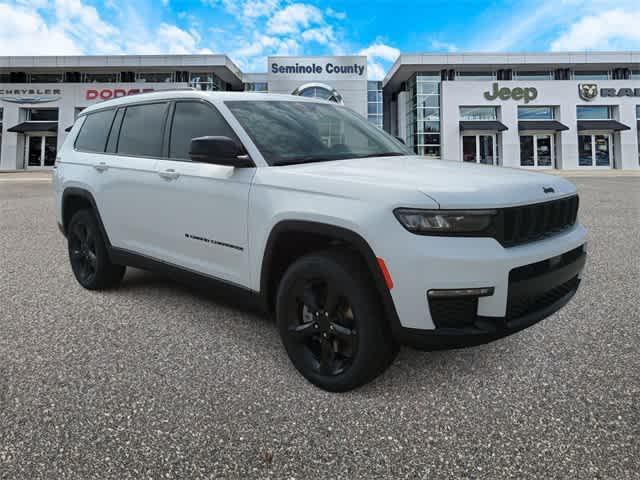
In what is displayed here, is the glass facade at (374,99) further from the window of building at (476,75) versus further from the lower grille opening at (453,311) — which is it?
the lower grille opening at (453,311)

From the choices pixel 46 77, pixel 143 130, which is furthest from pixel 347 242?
pixel 46 77

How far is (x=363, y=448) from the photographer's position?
2.08 m

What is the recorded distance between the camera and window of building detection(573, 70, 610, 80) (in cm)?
4575

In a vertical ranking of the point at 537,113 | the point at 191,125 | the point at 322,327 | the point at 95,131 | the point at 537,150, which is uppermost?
the point at 537,113

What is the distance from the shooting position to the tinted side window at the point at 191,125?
320cm

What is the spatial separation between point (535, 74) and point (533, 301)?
5042 centimetres

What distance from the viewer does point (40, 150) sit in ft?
146

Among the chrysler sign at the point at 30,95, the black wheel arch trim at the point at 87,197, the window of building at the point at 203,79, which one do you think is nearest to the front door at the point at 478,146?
the window of building at the point at 203,79

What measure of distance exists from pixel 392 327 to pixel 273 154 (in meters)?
1.34

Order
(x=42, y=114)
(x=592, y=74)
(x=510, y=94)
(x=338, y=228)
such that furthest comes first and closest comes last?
(x=592, y=74) → (x=42, y=114) → (x=510, y=94) → (x=338, y=228)

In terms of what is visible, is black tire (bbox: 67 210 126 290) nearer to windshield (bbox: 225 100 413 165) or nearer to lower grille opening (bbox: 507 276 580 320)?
windshield (bbox: 225 100 413 165)

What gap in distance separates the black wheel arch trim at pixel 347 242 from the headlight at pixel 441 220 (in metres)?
0.23

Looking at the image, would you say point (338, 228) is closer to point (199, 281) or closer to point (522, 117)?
point (199, 281)

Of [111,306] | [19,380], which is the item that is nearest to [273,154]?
[19,380]
